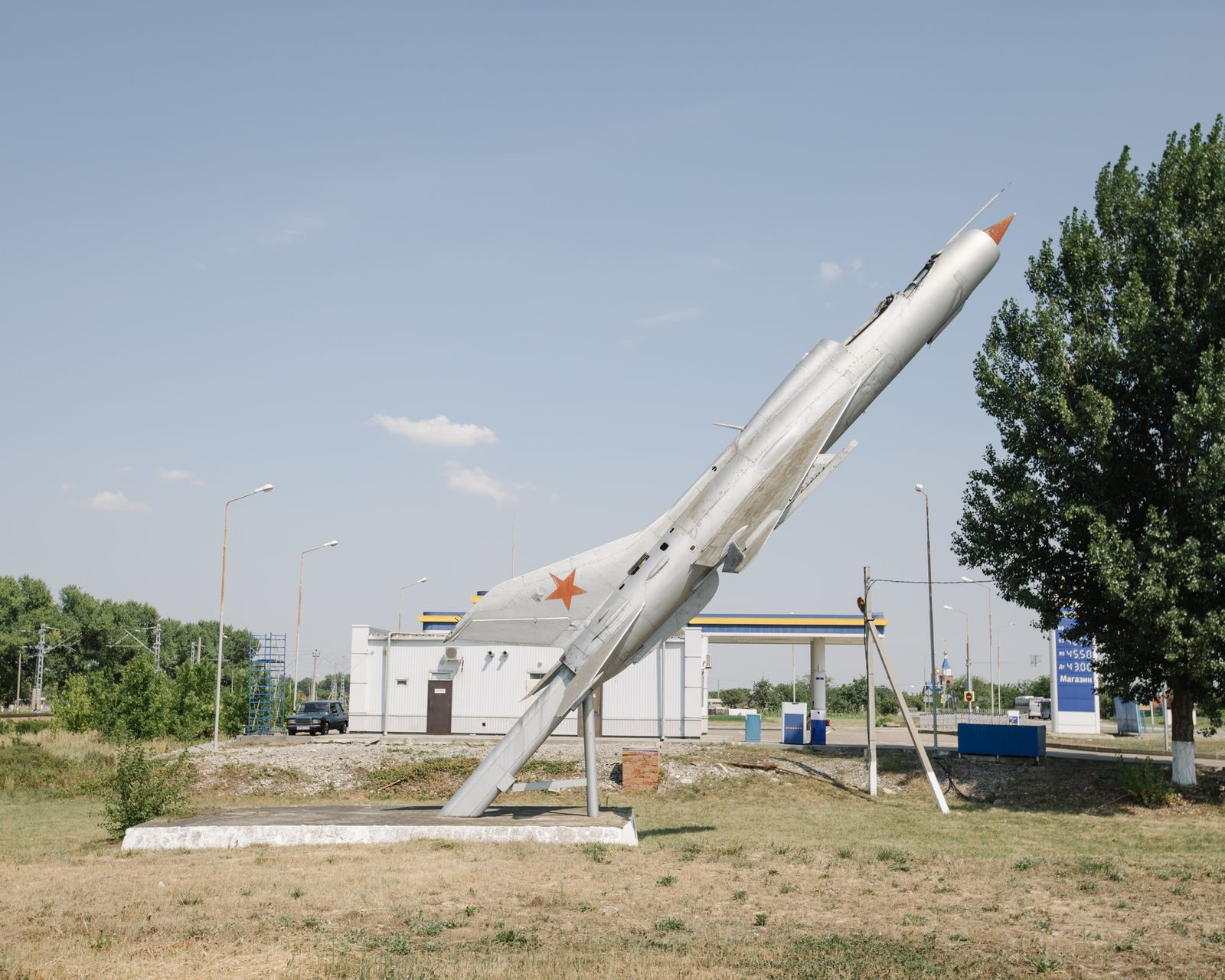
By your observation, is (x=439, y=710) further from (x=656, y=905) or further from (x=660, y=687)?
(x=656, y=905)

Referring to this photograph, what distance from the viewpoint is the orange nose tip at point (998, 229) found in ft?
69.3

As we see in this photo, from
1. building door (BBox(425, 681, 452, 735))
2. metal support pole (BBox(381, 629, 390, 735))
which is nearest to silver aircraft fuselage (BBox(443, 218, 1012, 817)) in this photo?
building door (BBox(425, 681, 452, 735))

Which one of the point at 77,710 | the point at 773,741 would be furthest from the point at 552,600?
the point at 77,710

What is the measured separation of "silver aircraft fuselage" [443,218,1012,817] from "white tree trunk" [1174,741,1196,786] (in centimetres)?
1556

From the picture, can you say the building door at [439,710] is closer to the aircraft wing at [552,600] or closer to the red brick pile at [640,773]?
the red brick pile at [640,773]

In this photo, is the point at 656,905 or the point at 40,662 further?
the point at 40,662

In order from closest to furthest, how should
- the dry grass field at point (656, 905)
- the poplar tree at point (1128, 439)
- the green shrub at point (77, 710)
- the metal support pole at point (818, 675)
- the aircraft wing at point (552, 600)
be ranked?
1. the dry grass field at point (656, 905)
2. the aircraft wing at point (552, 600)
3. the poplar tree at point (1128, 439)
4. the green shrub at point (77, 710)
5. the metal support pole at point (818, 675)

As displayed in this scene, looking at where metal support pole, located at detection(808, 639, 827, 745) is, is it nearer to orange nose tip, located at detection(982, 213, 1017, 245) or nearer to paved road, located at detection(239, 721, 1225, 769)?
paved road, located at detection(239, 721, 1225, 769)

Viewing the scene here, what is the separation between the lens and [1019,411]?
28.2 m

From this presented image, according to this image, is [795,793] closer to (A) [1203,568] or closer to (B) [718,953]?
(A) [1203,568]

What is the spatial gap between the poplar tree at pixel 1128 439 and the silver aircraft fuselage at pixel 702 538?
8255mm

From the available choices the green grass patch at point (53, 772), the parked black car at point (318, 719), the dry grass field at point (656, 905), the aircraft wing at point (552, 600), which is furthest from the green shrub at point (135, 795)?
the parked black car at point (318, 719)

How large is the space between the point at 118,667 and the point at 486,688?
7483cm

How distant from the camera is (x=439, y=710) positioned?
139 feet
